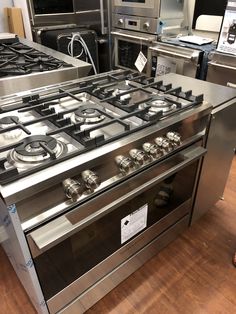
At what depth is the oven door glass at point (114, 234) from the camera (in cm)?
82

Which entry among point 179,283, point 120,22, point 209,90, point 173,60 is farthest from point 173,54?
point 179,283

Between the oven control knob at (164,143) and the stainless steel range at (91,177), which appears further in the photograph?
the oven control knob at (164,143)

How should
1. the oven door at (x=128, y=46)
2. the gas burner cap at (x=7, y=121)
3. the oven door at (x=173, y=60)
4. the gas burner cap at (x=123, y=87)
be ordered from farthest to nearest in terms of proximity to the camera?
the oven door at (x=128, y=46), the oven door at (x=173, y=60), the gas burner cap at (x=123, y=87), the gas burner cap at (x=7, y=121)

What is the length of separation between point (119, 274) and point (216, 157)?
0.69m

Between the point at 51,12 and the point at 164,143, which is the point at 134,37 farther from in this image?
the point at 164,143

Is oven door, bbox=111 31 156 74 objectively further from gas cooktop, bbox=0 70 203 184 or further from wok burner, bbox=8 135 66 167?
wok burner, bbox=8 135 66 167

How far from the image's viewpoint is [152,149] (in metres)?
0.82

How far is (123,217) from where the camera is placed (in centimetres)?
94

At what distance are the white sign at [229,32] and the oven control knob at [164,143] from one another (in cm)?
121

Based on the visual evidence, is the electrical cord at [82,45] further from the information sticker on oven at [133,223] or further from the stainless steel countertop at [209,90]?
the information sticker on oven at [133,223]

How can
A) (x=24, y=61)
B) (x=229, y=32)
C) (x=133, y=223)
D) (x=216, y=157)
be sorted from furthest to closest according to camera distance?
(x=229, y=32) → (x=24, y=61) → (x=216, y=157) → (x=133, y=223)

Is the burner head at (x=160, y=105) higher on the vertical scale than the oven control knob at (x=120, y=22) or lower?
lower

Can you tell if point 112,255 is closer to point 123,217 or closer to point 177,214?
point 123,217

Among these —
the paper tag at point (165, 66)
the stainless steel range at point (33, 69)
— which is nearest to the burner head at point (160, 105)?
the stainless steel range at point (33, 69)
